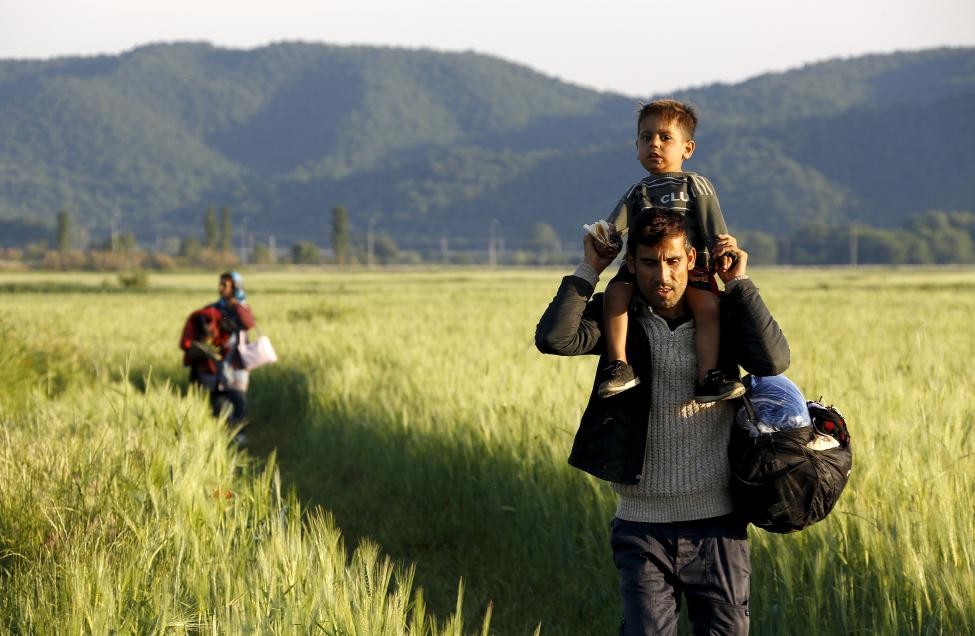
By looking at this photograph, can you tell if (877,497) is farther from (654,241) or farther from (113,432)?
(113,432)

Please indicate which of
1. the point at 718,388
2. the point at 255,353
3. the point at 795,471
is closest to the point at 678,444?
the point at 718,388

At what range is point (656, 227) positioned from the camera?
3.35 m

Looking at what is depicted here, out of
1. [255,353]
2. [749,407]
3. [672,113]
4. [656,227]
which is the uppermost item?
[672,113]

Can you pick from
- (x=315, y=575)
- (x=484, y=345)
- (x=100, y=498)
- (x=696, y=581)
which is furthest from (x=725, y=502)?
(x=484, y=345)

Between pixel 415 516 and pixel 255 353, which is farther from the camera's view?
pixel 255 353

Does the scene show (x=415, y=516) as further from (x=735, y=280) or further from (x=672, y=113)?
(x=735, y=280)

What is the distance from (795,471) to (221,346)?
7.50 m

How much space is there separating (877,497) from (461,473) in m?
3.03

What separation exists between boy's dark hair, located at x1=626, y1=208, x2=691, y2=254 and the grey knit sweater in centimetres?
27

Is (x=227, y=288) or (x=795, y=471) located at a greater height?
(x=227, y=288)

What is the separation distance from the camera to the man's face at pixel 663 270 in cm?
336

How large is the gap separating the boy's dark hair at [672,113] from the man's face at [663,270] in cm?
48

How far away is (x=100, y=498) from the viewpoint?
4641mm

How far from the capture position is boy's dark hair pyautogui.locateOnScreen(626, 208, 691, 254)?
3346 mm
